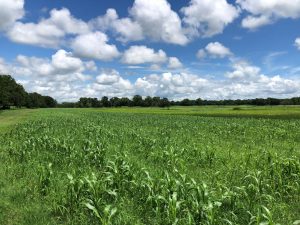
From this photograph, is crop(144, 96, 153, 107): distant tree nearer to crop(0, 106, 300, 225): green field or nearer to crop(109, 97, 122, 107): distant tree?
crop(109, 97, 122, 107): distant tree

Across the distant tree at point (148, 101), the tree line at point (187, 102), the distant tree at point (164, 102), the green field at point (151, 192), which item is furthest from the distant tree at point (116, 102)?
the green field at point (151, 192)

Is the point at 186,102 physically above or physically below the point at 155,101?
below

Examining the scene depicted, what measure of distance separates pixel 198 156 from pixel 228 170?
2.37m

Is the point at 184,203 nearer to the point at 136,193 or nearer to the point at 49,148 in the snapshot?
the point at 136,193

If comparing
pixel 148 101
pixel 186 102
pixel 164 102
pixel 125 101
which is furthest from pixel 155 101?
pixel 186 102

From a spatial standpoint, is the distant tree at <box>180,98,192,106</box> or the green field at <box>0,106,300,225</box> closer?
the green field at <box>0,106,300,225</box>

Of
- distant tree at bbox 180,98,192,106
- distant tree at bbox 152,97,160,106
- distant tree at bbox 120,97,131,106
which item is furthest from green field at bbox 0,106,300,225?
distant tree at bbox 180,98,192,106

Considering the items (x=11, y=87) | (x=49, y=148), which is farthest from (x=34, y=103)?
(x=49, y=148)

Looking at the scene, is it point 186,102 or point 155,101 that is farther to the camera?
point 186,102

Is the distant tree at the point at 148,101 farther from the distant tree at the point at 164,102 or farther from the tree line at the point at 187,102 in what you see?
the distant tree at the point at 164,102

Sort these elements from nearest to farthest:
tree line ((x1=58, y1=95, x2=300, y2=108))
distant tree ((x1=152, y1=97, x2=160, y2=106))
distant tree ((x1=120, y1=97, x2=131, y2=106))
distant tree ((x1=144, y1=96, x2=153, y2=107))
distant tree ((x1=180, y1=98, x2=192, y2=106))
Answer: tree line ((x1=58, y1=95, x2=300, y2=108)) < distant tree ((x1=152, y1=97, x2=160, y2=106)) < distant tree ((x1=144, y1=96, x2=153, y2=107)) < distant tree ((x1=120, y1=97, x2=131, y2=106)) < distant tree ((x1=180, y1=98, x2=192, y2=106))

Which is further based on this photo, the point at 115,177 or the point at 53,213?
the point at 115,177

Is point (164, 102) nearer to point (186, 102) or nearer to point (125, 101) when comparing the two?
point (186, 102)

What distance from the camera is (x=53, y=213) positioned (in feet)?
25.9
